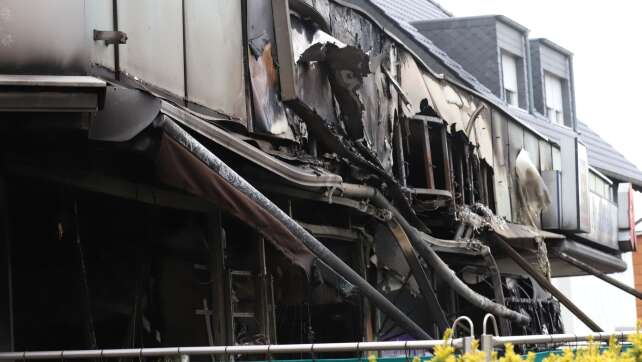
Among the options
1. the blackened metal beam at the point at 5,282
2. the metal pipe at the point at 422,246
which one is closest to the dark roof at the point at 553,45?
the metal pipe at the point at 422,246

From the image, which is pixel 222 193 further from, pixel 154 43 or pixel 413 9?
pixel 413 9

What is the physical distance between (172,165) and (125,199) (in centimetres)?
146

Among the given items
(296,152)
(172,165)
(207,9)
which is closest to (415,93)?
(296,152)

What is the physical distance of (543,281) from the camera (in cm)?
1485

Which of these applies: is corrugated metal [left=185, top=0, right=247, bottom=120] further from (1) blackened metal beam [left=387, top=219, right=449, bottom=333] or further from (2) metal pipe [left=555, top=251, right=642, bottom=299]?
(2) metal pipe [left=555, top=251, right=642, bottom=299]

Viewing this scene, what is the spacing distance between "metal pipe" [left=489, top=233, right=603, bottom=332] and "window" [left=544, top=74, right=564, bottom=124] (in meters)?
14.3

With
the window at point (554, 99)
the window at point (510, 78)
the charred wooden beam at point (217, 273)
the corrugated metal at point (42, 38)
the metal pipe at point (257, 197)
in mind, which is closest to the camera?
the corrugated metal at point (42, 38)

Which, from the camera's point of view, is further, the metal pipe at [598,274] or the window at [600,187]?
the window at [600,187]

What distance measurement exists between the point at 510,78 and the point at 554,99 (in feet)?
8.39

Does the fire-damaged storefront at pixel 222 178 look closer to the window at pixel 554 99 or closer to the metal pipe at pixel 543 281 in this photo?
the metal pipe at pixel 543 281

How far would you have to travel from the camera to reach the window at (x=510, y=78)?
27.9 m

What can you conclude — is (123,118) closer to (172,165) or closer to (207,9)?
(172,165)

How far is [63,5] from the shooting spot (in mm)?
8297

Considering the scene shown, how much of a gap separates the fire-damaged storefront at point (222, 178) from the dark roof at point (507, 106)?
8.12 meters
